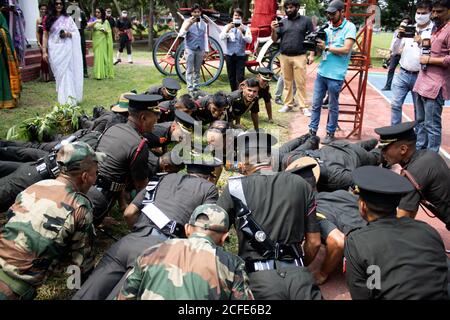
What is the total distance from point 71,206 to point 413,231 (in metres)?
1.77

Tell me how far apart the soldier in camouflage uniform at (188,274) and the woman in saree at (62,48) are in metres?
5.38

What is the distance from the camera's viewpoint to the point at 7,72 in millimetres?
6875

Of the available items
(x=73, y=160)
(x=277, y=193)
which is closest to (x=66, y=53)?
(x=73, y=160)

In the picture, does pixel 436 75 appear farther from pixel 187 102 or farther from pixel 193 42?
pixel 193 42

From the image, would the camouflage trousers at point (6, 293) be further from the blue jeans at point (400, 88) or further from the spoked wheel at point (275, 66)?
the spoked wheel at point (275, 66)

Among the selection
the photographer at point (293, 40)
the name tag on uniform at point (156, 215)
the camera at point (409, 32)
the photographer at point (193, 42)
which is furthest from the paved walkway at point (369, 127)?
the photographer at point (193, 42)

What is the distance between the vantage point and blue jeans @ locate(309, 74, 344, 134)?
558 cm

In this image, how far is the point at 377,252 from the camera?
2.07 metres

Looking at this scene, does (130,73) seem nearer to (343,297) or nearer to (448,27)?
(448,27)

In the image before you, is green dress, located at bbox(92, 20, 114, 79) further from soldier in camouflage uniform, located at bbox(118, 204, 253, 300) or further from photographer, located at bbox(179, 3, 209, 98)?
soldier in camouflage uniform, located at bbox(118, 204, 253, 300)

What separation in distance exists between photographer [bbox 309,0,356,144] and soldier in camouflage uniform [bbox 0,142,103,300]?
357 cm

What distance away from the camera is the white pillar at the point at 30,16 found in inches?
393

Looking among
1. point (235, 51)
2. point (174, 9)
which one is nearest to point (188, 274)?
point (235, 51)

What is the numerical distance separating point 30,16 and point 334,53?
7.84m
